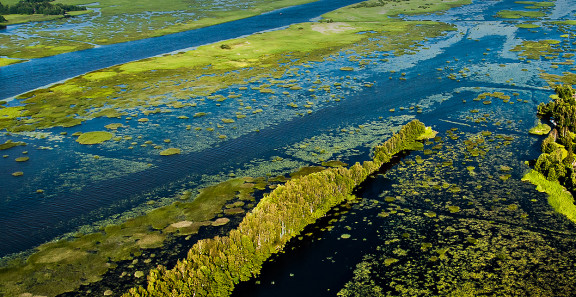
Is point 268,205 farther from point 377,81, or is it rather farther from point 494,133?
point 377,81

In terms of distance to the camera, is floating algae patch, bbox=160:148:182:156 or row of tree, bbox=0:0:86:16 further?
row of tree, bbox=0:0:86:16

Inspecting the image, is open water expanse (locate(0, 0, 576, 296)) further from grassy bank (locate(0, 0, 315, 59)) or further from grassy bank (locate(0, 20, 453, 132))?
grassy bank (locate(0, 0, 315, 59))

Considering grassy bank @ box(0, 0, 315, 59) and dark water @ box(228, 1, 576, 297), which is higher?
grassy bank @ box(0, 0, 315, 59)

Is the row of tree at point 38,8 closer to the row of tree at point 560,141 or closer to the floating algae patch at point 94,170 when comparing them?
the floating algae patch at point 94,170

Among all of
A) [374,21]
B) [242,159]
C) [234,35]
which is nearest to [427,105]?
[242,159]

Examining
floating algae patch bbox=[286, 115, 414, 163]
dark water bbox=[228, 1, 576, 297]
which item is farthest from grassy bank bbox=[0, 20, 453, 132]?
dark water bbox=[228, 1, 576, 297]
